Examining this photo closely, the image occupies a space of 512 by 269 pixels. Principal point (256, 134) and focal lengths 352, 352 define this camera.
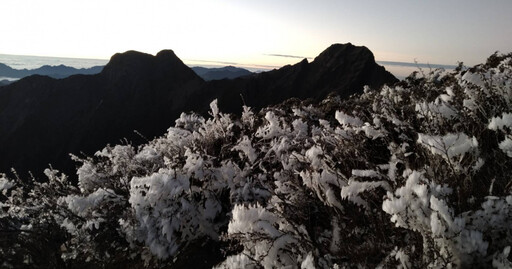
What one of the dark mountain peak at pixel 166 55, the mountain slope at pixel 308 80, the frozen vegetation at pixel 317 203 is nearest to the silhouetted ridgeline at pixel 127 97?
the mountain slope at pixel 308 80

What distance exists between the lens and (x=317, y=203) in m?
3.01

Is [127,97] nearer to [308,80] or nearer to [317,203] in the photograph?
[308,80]

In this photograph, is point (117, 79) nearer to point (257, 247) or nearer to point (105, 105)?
point (105, 105)

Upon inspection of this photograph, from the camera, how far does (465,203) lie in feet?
7.26

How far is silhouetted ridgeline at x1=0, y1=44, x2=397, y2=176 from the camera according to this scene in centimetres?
6875

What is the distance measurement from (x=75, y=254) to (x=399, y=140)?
3489 mm

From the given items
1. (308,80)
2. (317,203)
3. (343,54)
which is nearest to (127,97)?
(308,80)

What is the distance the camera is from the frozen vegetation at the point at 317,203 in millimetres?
1941

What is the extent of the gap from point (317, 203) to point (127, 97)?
83223mm

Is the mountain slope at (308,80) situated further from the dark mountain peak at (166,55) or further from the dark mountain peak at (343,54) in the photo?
the dark mountain peak at (166,55)

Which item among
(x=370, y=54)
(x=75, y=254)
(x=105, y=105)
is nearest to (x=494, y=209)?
(x=75, y=254)

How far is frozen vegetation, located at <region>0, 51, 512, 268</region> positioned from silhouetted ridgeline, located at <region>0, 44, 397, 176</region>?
60234 mm

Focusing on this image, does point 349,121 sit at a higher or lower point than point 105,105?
higher

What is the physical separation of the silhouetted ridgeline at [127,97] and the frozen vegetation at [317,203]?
198ft
